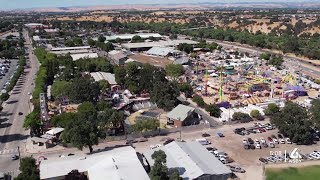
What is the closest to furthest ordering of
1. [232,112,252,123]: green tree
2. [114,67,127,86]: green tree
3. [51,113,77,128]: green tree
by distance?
[51,113,77,128]: green tree < [232,112,252,123]: green tree < [114,67,127,86]: green tree

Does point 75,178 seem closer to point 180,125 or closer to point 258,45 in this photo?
point 180,125

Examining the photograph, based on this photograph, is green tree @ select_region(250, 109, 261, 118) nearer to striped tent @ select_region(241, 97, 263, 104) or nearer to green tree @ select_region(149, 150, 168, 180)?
striped tent @ select_region(241, 97, 263, 104)

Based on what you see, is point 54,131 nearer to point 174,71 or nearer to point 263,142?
point 263,142

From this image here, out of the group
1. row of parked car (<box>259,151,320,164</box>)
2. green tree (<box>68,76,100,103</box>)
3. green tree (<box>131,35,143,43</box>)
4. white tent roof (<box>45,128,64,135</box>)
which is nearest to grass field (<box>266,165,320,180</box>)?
row of parked car (<box>259,151,320,164</box>)

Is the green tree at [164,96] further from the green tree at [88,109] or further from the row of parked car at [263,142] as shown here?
the row of parked car at [263,142]

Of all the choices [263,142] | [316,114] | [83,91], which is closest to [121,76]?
[83,91]

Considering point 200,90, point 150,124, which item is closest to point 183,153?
point 150,124
